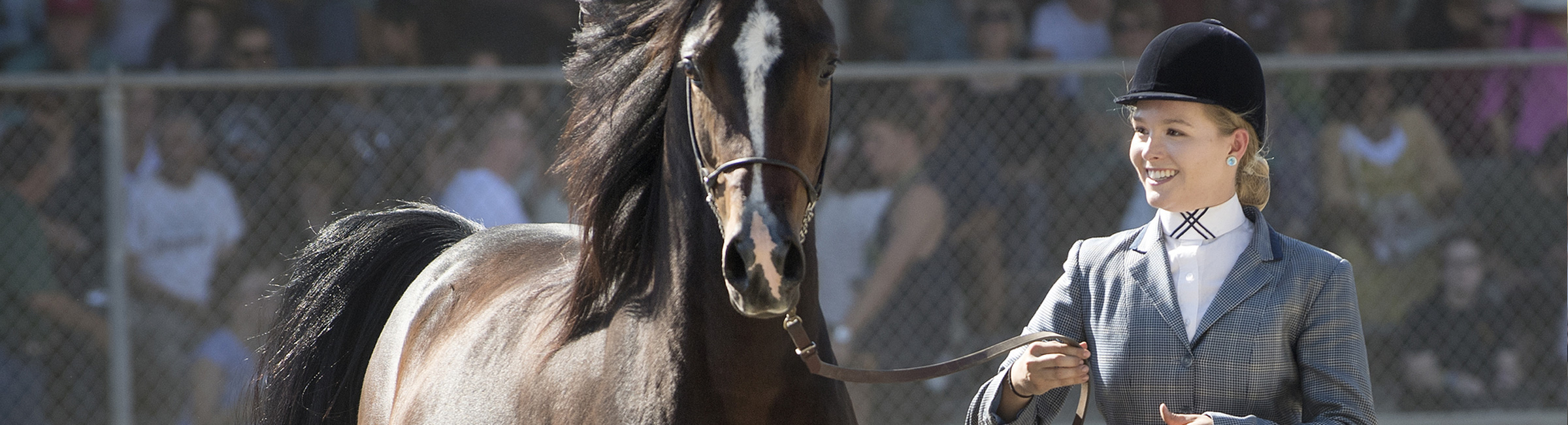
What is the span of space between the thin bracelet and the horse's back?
0.82 meters

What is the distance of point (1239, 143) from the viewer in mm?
1855

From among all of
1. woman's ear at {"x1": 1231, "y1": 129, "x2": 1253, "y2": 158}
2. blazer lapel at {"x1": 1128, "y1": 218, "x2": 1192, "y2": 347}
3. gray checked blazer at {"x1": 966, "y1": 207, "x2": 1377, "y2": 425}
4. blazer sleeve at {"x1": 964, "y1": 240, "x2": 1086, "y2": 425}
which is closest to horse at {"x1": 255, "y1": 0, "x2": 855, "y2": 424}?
blazer sleeve at {"x1": 964, "y1": 240, "x2": 1086, "y2": 425}

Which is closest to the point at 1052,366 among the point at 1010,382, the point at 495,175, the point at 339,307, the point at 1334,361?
the point at 1010,382

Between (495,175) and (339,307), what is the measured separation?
86.7 inches

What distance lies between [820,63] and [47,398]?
15.4 ft

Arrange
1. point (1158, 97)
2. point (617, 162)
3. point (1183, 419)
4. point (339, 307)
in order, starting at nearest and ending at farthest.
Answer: point (1183, 419) < point (1158, 97) < point (617, 162) < point (339, 307)

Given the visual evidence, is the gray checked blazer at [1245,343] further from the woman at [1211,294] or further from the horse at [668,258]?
the horse at [668,258]

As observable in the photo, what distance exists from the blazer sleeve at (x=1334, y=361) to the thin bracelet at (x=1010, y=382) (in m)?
0.29

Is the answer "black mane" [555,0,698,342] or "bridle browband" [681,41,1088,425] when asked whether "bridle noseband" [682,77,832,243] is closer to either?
"bridle browband" [681,41,1088,425]

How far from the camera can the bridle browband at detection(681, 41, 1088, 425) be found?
186cm

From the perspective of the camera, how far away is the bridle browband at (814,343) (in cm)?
186

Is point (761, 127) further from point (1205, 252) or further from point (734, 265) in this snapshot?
point (1205, 252)

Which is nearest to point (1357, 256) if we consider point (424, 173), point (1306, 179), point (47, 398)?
point (1306, 179)

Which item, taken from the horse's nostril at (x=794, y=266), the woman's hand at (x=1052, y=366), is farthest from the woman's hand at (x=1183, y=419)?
the horse's nostril at (x=794, y=266)
